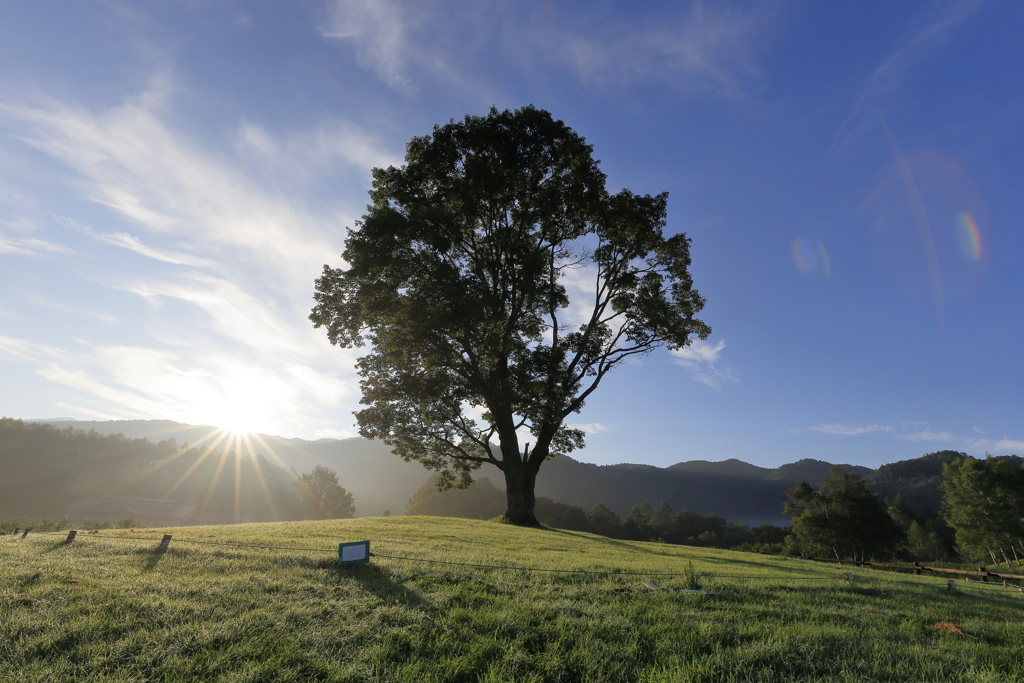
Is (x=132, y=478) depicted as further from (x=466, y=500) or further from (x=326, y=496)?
(x=466, y=500)

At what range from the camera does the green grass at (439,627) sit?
141 inches

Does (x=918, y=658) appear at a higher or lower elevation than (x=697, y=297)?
lower

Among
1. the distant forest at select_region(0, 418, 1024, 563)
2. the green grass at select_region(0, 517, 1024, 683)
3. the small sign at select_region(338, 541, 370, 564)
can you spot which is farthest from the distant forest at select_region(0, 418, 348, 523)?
the green grass at select_region(0, 517, 1024, 683)

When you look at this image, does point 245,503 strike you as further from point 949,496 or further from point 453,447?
point 949,496

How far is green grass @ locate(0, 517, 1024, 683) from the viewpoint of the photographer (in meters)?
3.58

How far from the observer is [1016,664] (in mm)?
4055

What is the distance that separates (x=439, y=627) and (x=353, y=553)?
135 inches

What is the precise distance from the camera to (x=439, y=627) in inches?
178

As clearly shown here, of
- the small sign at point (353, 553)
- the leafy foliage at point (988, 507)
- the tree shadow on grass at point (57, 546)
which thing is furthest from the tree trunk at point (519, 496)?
the leafy foliage at point (988, 507)

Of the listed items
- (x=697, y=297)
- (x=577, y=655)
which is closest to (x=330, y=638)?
(x=577, y=655)

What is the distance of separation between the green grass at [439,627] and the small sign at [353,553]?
19 centimetres

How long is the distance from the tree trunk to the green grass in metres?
16.5

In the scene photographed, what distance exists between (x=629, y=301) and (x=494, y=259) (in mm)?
8472

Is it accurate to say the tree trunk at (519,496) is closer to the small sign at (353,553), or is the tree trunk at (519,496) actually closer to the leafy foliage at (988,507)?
the small sign at (353,553)
